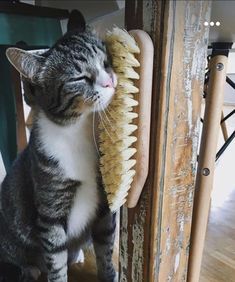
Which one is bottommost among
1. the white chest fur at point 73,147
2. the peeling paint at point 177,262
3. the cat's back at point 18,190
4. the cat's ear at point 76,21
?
the peeling paint at point 177,262

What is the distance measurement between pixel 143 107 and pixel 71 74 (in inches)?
6.0

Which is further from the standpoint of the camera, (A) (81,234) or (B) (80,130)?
(A) (81,234)

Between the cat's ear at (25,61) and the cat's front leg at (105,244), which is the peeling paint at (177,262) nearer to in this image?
the cat's front leg at (105,244)

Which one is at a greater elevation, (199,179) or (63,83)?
(63,83)

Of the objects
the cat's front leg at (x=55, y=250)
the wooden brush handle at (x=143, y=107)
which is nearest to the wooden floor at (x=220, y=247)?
the cat's front leg at (x=55, y=250)

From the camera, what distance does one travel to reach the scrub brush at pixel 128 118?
0.46 meters

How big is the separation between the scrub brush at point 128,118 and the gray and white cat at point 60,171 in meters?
0.04

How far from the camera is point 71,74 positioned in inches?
21.3

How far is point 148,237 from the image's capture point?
54 centimetres

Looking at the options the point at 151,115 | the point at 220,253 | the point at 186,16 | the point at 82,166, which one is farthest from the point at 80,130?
→ the point at 220,253

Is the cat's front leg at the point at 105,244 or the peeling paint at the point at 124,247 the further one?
the cat's front leg at the point at 105,244

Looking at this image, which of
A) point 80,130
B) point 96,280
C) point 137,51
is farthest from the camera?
point 96,280

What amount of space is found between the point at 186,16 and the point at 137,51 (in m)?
0.09

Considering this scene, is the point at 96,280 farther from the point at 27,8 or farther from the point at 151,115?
the point at 27,8
